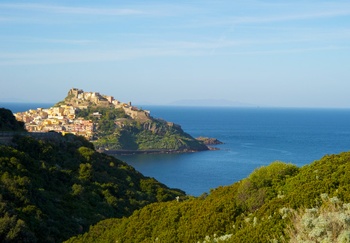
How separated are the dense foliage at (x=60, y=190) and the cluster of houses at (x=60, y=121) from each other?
6133cm

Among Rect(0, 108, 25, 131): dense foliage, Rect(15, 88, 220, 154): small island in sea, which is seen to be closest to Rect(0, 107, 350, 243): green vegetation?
Rect(0, 108, 25, 131): dense foliage

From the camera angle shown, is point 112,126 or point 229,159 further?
point 112,126

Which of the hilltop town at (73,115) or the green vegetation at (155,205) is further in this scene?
the hilltop town at (73,115)

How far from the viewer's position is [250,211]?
10648 mm

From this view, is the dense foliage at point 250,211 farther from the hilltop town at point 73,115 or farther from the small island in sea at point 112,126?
the small island in sea at point 112,126

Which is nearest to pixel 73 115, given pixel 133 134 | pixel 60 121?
pixel 60 121

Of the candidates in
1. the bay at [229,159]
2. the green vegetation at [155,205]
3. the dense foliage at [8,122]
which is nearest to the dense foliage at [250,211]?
the green vegetation at [155,205]

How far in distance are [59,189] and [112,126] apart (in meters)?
76.9

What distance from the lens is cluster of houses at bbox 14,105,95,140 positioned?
285 feet

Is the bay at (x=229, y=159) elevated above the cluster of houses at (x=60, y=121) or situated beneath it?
situated beneath

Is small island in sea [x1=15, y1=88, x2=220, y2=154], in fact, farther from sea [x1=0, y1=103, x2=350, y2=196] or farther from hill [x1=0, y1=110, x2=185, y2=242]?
hill [x1=0, y1=110, x2=185, y2=242]

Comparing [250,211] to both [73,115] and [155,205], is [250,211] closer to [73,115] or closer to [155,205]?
[155,205]

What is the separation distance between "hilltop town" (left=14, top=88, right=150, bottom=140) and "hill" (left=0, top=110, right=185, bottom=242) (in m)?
56.1

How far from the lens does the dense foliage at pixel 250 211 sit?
801cm
